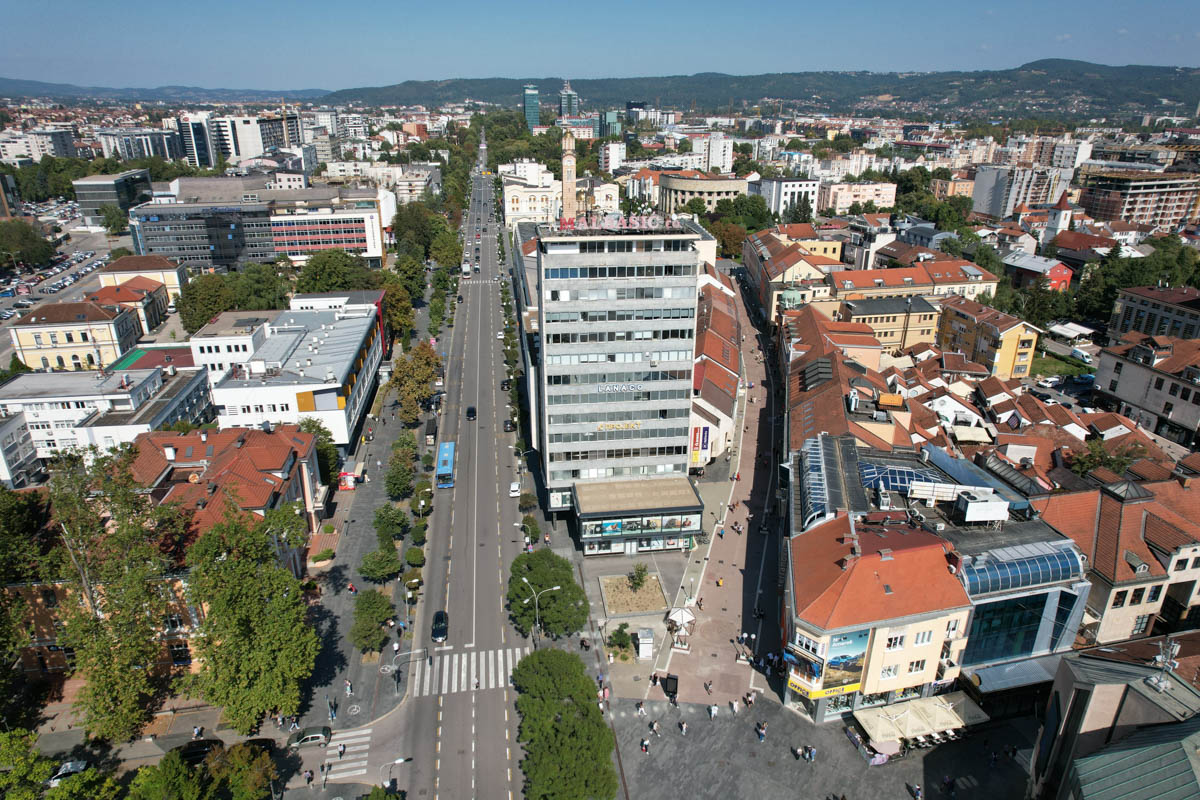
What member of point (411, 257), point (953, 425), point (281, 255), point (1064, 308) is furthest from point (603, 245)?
point (281, 255)

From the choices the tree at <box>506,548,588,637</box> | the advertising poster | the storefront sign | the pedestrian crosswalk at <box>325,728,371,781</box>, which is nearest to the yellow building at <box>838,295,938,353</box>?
the storefront sign

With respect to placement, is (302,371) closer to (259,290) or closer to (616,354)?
(616,354)

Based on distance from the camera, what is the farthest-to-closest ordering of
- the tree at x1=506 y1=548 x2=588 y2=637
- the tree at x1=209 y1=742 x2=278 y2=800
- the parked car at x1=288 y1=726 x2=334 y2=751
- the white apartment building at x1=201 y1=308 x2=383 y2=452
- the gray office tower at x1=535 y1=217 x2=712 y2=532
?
the white apartment building at x1=201 y1=308 x2=383 y2=452 → the gray office tower at x1=535 y1=217 x2=712 y2=532 → the tree at x1=506 y1=548 x2=588 y2=637 → the parked car at x1=288 y1=726 x2=334 y2=751 → the tree at x1=209 y1=742 x2=278 y2=800

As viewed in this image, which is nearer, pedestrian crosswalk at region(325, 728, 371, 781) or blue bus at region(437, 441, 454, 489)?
pedestrian crosswalk at region(325, 728, 371, 781)

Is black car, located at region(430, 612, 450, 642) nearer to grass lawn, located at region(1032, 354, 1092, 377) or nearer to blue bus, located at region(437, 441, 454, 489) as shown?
blue bus, located at region(437, 441, 454, 489)

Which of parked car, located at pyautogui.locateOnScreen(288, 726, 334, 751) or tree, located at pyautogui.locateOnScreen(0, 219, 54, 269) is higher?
tree, located at pyautogui.locateOnScreen(0, 219, 54, 269)

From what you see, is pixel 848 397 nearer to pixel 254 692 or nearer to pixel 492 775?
pixel 492 775

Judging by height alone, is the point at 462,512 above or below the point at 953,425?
below
